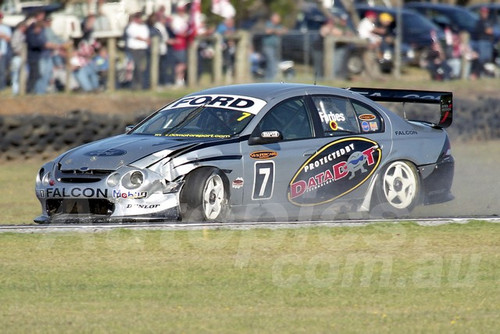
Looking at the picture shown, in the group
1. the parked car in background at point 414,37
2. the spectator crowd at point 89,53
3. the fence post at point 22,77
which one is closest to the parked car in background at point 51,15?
the spectator crowd at point 89,53

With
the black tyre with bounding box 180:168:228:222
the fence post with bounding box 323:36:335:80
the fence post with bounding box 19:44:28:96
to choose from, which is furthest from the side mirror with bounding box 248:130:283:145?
the fence post with bounding box 323:36:335:80

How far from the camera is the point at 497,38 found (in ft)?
89.3

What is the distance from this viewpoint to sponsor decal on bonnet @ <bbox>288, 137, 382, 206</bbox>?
9.06 metres

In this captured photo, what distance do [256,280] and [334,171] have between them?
271cm

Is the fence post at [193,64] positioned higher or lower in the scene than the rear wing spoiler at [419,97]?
lower

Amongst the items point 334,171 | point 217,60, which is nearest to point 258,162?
point 334,171

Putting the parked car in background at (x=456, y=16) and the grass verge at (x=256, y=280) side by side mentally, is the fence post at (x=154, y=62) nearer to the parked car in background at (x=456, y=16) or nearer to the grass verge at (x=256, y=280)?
the parked car in background at (x=456, y=16)

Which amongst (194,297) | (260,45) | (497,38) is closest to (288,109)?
(194,297)

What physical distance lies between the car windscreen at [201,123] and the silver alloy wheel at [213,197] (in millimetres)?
508

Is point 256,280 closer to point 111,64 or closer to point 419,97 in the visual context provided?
point 419,97

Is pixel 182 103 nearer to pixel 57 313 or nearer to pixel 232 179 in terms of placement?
pixel 232 179

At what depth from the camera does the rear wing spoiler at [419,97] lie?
9.95 metres

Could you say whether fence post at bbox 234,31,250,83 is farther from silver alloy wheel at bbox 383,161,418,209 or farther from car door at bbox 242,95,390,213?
silver alloy wheel at bbox 383,161,418,209

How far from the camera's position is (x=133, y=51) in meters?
19.5
